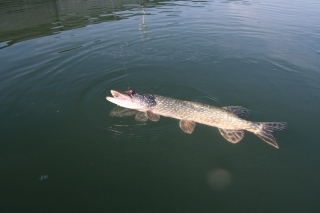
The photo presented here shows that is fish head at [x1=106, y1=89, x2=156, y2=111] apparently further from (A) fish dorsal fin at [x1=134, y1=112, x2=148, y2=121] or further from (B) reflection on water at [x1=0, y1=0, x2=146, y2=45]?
(B) reflection on water at [x1=0, y1=0, x2=146, y2=45]

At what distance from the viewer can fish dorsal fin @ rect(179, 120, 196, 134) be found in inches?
197

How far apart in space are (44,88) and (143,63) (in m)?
3.28

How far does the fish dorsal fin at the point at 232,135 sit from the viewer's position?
4820mm

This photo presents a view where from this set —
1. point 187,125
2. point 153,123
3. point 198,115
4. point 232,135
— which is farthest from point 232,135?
point 153,123

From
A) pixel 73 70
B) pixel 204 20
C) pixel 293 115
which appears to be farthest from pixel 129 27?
pixel 293 115

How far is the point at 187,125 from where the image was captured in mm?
5102

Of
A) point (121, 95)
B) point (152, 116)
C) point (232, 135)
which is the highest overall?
point (121, 95)

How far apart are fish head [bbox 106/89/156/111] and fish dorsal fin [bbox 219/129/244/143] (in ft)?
5.74

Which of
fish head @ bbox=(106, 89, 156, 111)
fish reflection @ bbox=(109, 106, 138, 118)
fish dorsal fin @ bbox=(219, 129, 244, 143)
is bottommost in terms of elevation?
fish dorsal fin @ bbox=(219, 129, 244, 143)

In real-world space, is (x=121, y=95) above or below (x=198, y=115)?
above

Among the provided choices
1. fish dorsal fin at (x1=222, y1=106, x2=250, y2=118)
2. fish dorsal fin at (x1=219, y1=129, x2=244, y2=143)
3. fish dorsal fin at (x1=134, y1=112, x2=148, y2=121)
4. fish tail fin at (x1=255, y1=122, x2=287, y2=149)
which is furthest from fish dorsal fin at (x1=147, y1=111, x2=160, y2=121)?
fish tail fin at (x1=255, y1=122, x2=287, y2=149)

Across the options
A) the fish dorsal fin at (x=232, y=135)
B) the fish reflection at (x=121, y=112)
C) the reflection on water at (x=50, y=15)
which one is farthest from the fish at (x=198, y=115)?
the reflection on water at (x=50, y=15)

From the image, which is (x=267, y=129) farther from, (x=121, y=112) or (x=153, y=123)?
(x=121, y=112)

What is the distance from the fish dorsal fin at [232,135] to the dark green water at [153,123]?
19cm
